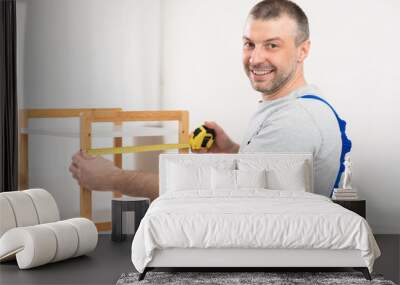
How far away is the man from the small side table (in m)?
0.44

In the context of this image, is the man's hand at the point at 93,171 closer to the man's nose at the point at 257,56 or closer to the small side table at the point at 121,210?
the small side table at the point at 121,210

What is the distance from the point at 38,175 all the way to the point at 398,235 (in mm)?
3740

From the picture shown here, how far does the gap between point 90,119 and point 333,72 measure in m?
2.52

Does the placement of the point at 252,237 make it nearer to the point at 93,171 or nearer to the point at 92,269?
the point at 92,269

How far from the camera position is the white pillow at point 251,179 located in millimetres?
6484

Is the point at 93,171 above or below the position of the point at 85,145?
below

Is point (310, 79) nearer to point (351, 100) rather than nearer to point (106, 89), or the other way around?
point (351, 100)

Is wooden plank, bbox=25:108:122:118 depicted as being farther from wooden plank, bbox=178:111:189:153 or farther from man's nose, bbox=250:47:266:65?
man's nose, bbox=250:47:266:65

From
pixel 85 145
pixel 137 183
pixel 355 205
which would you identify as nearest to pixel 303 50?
pixel 355 205

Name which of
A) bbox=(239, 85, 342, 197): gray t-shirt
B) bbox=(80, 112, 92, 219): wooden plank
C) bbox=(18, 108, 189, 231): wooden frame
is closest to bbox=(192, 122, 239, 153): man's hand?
bbox=(239, 85, 342, 197): gray t-shirt

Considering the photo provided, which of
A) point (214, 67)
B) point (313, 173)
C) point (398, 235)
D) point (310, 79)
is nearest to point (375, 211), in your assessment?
point (398, 235)

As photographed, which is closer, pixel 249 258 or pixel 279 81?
pixel 249 258

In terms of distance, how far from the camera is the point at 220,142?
7590mm

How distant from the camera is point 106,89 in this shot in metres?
7.61
